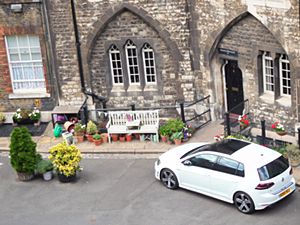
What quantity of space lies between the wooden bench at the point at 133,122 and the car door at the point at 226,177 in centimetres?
472

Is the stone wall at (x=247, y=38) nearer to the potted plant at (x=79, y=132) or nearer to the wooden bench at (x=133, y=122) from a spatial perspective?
the wooden bench at (x=133, y=122)

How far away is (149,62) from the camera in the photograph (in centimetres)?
2302

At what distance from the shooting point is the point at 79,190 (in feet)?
62.0

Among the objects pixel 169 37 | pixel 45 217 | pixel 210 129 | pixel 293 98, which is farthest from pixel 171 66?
pixel 45 217

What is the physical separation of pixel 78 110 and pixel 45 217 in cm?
657

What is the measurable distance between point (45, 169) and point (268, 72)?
775 cm

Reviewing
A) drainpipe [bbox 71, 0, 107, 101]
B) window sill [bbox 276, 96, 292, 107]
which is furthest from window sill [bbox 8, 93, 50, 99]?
window sill [bbox 276, 96, 292, 107]

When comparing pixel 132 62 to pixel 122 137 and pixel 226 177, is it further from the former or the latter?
pixel 226 177

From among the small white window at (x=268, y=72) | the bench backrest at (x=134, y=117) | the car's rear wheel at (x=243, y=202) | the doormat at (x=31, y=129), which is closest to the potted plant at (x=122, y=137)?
the bench backrest at (x=134, y=117)

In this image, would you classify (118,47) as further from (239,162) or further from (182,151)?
(239,162)

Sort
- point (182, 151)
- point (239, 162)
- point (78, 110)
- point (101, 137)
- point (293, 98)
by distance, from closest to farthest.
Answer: point (239, 162), point (182, 151), point (293, 98), point (101, 137), point (78, 110)

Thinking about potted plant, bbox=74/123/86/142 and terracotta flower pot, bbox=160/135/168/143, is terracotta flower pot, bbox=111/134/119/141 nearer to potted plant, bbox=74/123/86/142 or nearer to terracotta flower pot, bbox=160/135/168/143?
potted plant, bbox=74/123/86/142

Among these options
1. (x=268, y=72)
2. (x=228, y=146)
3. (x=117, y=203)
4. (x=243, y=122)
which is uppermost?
(x=268, y=72)

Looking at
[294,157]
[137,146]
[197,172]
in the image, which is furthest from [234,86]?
[197,172]
